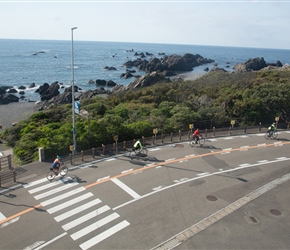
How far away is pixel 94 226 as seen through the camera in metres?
11.7

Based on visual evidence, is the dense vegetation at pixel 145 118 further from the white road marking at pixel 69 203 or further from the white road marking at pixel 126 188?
the white road marking at pixel 69 203

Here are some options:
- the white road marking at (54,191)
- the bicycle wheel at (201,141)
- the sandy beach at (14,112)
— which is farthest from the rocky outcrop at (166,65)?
the white road marking at (54,191)

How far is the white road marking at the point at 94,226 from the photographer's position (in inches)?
437

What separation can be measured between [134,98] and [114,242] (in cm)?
3585

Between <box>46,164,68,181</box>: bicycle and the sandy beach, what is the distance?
30148mm

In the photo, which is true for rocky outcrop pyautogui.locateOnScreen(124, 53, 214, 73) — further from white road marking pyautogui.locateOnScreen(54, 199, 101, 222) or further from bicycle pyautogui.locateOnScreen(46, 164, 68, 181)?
white road marking pyautogui.locateOnScreen(54, 199, 101, 222)

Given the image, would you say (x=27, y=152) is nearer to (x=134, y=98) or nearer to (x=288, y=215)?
(x=288, y=215)

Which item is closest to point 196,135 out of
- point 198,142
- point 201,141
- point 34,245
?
point 198,142

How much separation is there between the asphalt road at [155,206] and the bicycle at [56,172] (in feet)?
1.17

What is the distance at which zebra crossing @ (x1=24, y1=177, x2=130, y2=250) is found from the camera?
11203 millimetres

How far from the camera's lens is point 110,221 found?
1202 cm

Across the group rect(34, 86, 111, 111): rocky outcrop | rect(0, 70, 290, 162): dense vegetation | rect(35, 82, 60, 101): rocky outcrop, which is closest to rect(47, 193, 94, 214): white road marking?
rect(0, 70, 290, 162): dense vegetation

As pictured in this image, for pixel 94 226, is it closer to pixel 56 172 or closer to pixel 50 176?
pixel 56 172

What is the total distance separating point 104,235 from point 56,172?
6.37 meters
